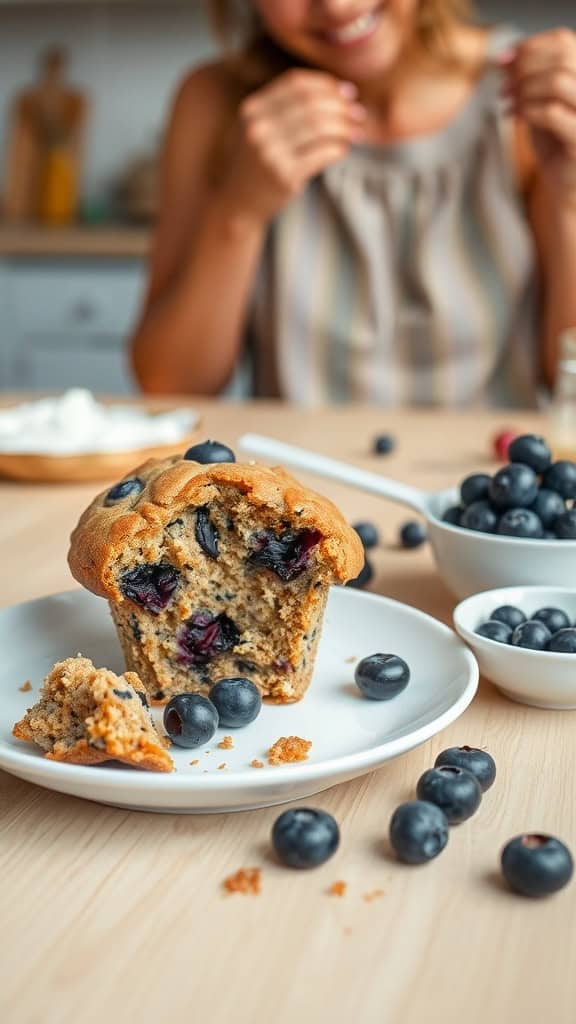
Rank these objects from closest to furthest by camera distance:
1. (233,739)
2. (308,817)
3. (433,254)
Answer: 1. (308,817)
2. (233,739)
3. (433,254)

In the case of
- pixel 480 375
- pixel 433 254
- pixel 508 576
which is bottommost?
pixel 480 375

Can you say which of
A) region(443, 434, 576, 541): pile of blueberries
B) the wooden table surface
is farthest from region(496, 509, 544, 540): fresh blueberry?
the wooden table surface

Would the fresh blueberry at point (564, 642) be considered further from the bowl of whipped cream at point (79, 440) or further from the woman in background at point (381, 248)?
the woman in background at point (381, 248)

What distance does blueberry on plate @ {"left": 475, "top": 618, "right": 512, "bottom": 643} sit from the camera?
897 millimetres

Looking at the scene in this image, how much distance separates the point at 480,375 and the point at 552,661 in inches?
67.3

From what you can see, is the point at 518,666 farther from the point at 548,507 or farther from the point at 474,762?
the point at 548,507

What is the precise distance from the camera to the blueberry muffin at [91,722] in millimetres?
698

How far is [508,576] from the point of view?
102 centimetres

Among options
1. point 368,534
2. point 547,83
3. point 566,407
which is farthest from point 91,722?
point 547,83

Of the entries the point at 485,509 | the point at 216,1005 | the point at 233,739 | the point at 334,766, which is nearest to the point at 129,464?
the point at 485,509

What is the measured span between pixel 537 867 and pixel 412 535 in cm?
69

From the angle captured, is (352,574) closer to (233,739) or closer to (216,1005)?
(233,739)

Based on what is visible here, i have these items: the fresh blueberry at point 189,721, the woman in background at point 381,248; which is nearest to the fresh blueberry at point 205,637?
the fresh blueberry at point 189,721

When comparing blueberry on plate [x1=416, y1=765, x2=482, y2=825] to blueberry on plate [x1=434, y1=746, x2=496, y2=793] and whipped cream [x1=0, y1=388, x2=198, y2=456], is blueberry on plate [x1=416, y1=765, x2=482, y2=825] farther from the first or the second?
whipped cream [x1=0, y1=388, x2=198, y2=456]
